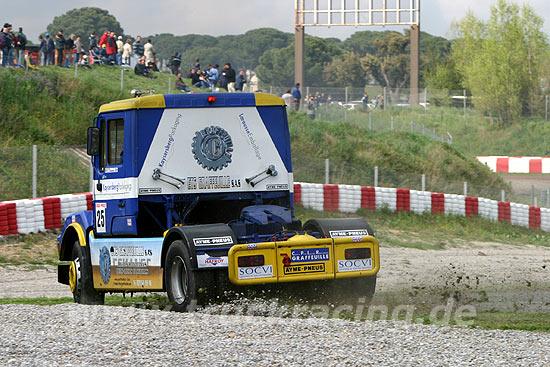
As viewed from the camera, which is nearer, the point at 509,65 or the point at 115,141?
the point at 115,141

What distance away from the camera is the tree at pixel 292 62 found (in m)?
139

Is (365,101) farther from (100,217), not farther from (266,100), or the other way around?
(100,217)

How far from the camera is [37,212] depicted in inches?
746

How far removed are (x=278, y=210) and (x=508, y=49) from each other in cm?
5649

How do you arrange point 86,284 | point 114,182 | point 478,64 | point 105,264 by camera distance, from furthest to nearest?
point 478,64, point 86,284, point 105,264, point 114,182

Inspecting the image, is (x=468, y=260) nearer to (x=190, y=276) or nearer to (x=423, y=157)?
(x=190, y=276)

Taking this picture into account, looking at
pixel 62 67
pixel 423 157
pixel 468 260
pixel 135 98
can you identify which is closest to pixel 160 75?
pixel 62 67

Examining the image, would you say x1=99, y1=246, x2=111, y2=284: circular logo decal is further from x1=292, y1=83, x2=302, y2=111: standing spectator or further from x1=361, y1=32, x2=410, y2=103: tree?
x1=361, y1=32, x2=410, y2=103: tree

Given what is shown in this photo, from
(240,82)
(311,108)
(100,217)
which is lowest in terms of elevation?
(100,217)

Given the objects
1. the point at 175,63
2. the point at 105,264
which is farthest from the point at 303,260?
the point at 175,63

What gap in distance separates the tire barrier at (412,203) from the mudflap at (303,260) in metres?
13.1

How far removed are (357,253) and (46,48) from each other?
89.2ft

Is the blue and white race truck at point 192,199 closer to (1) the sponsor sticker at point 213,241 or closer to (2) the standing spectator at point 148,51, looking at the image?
(1) the sponsor sticker at point 213,241

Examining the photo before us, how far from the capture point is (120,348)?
25.4ft
